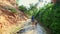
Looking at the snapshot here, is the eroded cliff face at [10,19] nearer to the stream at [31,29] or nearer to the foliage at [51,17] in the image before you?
the stream at [31,29]

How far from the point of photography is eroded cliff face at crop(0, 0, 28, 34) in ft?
9.25

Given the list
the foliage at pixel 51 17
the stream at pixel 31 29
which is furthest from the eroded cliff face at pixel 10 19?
the foliage at pixel 51 17

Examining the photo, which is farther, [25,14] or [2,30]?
[25,14]

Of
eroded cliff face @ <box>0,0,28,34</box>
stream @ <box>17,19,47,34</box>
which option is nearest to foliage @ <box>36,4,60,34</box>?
stream @ <box>17,19,47,34</box>

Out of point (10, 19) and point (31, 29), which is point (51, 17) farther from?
point (10, 19)

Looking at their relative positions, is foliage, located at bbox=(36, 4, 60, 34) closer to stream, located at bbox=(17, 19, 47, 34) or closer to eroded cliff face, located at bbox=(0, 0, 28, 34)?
stream, located at bbox=(17, 19, 47, 34)

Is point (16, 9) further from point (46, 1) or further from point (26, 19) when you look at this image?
point (46, 1)

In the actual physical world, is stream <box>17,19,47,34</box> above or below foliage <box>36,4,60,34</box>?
below

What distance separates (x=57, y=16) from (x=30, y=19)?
0.37m

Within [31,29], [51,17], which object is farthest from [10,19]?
[51,17]

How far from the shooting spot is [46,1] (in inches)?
118

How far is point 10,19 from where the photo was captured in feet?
9.63

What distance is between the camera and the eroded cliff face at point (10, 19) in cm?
282

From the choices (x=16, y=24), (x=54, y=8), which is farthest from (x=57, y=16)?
(x=16, y=24)
